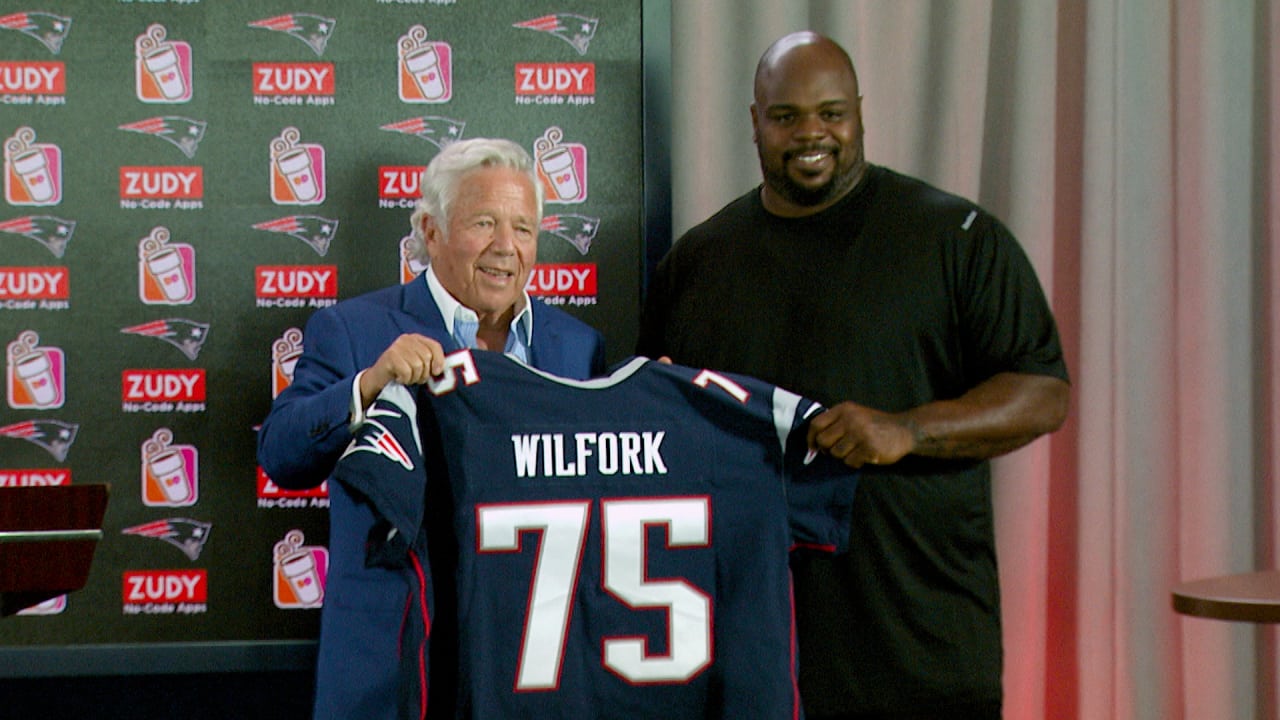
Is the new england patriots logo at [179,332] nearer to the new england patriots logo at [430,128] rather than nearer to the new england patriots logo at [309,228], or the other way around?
the new england patriots logo at [309,228]

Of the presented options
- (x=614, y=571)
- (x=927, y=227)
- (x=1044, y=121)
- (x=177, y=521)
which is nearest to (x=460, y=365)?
(x=614, y=571)

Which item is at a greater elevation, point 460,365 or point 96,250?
point 96,250

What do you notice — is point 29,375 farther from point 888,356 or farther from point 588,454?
point 888,356

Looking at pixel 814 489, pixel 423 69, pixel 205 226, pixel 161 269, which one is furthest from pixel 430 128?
pixel 814 489

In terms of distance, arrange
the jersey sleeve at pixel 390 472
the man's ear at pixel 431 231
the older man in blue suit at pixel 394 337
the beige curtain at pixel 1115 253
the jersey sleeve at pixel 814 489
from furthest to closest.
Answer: the beige curtain at pixel 1115 253 → the man's ear at pixel 431 231 → the older man in blue suit at pixel 394 337 → the jersey sleeve at pixel 814 489 → the jersey sleeve at pixel 390 472

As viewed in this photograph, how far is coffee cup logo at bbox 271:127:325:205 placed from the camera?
2629mm

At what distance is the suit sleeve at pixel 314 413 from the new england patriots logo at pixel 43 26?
1.05 metres

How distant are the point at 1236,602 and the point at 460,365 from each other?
1.23 meters

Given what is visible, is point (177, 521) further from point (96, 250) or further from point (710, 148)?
point (710, 148)

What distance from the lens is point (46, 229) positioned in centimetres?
260

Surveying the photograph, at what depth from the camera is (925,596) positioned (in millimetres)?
2145

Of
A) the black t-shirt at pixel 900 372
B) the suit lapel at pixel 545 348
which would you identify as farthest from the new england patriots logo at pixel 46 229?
the black t-shirt at pixel 900 372

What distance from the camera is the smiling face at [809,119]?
2.11m

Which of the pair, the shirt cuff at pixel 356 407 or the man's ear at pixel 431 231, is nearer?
the shirt cuff at pixel 356 407
